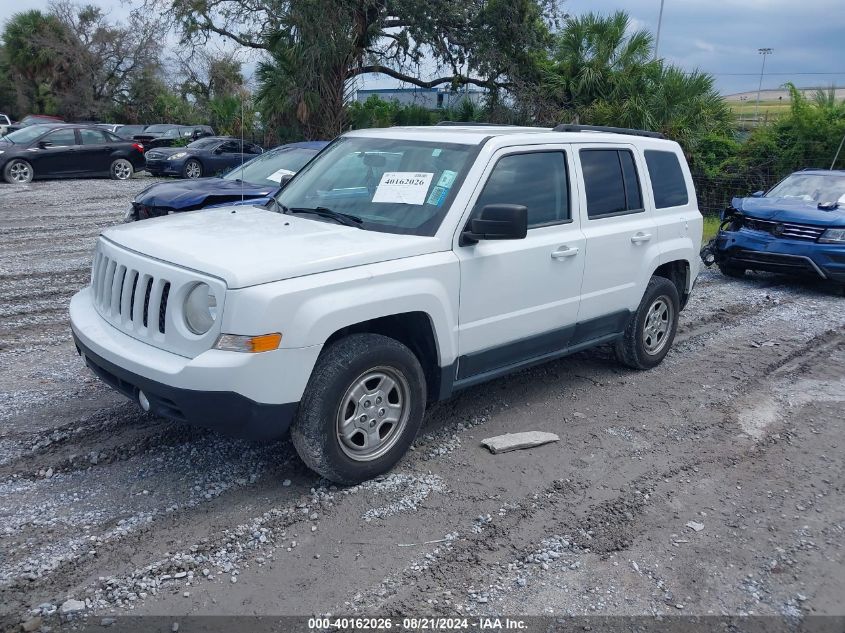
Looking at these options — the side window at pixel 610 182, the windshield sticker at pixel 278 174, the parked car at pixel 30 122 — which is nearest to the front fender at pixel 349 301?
the side window at pixel 610 182

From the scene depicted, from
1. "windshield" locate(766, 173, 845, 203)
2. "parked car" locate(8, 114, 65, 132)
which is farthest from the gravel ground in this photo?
"parked car" locate(8, 114, 65, 132)

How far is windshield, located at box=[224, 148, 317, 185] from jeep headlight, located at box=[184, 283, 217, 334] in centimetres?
546

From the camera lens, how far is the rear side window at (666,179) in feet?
20.5

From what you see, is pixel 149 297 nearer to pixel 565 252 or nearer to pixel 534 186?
pixel 534 186

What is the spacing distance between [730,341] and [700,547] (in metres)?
4.20

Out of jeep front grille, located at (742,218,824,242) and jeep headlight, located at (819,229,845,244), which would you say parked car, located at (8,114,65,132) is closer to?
jeep front grille, located at (742,218,824,242)

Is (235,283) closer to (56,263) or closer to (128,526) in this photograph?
(128,526)

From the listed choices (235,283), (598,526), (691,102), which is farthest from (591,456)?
(691,102)

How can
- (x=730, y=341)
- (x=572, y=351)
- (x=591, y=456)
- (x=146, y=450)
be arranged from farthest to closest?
(x=730, y=341)
(x=572, y=351)
(x=591, y=456)
(x=146, y=450)

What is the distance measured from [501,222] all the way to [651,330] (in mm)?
2734

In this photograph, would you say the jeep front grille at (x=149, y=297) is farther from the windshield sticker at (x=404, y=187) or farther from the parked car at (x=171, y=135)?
the parked car at (x=171, y=135)

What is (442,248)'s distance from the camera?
14.6 ft

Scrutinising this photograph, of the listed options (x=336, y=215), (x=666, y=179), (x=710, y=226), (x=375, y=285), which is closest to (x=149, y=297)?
(x=375, y=285)

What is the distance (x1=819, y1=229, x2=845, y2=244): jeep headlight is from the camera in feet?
31.7
